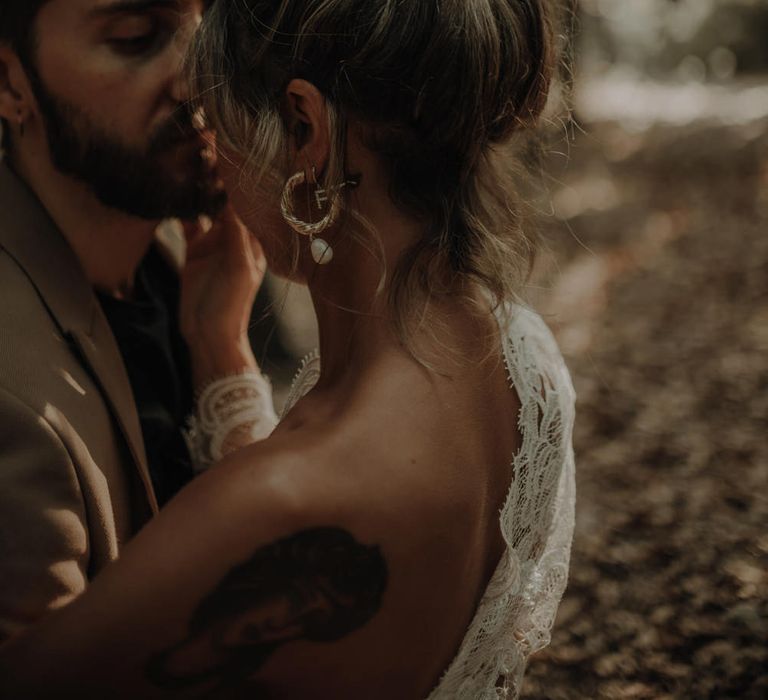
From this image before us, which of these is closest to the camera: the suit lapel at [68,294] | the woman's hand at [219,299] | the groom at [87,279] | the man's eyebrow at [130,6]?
the groom at [87,279]

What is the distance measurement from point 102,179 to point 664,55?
21595 millimetres

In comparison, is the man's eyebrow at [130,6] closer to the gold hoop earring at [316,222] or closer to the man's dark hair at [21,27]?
the man's dark hair at [21,27]

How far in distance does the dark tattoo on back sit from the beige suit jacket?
1.46 ft

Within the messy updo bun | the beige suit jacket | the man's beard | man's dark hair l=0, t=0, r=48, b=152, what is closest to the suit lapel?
the beige suit jacket

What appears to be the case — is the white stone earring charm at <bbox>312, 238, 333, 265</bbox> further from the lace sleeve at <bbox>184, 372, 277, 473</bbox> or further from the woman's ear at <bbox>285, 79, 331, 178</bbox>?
the lace sleeve at <bbox>184, 372, 277, 473</bbox>

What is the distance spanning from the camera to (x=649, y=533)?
4.27 metres

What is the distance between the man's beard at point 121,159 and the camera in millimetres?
2545

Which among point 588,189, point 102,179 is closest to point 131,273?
point 102,179

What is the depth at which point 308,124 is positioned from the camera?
172 cm

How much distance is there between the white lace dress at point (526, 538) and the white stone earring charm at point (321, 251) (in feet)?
1.33

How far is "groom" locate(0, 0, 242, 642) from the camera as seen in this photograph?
1.87 metres

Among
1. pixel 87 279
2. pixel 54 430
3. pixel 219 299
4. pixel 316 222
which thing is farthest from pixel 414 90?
pixel 219 299

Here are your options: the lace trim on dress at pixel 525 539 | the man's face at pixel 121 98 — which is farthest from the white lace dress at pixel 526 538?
the man's face at pixel 121 98

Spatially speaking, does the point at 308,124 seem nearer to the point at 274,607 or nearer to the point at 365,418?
the point at 365,418
